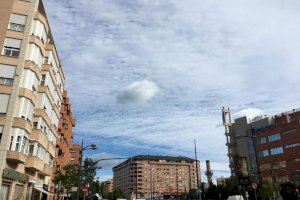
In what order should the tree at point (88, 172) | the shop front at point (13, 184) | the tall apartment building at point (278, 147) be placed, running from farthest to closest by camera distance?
the tall apartment building at point (278, 147)
the tree at point (88, 172)
the shop front at point (13, 184)

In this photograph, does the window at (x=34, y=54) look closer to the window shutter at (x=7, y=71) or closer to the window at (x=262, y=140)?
the window shutter at (x=7, y=71)

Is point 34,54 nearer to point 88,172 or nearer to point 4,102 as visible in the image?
point 4,102

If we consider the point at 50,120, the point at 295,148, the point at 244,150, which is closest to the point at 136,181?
the point at 244,150

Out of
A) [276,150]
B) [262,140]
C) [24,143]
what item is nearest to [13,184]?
[24,143]

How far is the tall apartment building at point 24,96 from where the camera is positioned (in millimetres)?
30172

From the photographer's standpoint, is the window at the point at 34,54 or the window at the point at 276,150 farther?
the window at the point at 276,150

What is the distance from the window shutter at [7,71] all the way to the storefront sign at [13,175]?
8817 millimetres

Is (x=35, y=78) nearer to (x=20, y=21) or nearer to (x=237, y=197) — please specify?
(x=20, y=21)

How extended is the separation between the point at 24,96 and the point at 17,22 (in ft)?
25.5

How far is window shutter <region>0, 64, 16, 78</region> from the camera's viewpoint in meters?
31.9

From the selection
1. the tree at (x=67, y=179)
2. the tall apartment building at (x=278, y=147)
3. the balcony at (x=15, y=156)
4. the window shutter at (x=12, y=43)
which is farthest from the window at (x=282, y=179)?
the window shutter at (x=12, y=43)

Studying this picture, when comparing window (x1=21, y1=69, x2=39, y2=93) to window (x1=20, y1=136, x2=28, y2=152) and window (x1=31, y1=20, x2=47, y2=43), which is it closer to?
window (x1=31, y1=20, x2=47, y2=43)

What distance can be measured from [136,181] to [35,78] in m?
171

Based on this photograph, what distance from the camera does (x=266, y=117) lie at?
99.2 metres
